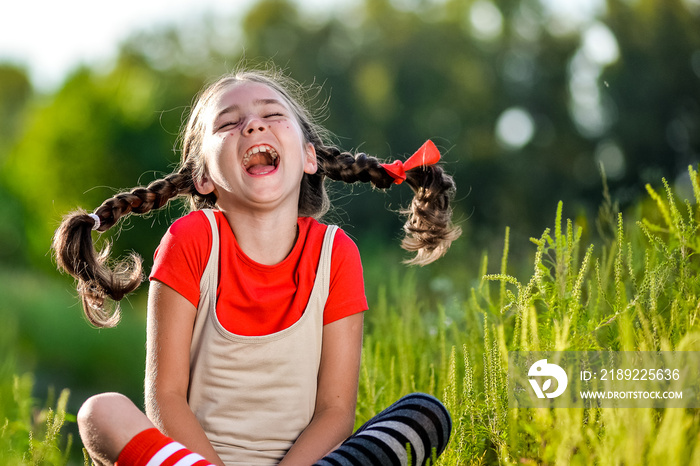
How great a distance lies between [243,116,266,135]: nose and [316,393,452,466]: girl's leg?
767 mm

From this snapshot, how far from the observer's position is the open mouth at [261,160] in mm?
1855

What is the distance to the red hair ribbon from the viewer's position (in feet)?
6.98

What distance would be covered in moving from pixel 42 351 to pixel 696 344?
7.73 meters

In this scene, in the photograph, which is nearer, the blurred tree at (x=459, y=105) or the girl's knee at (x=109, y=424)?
the girl's knee at (x=109, y=424)

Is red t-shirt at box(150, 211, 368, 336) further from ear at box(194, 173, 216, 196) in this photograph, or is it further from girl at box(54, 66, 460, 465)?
ear at box(194, 173, 216, 196)

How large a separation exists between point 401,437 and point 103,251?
3.47 ft

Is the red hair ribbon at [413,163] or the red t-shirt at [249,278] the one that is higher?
the red hair ribbon at [413,163]

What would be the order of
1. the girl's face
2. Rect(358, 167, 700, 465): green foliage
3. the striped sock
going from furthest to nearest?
the girl's face → the striped sock → Rect(358, 167, 700, 465): green foliage

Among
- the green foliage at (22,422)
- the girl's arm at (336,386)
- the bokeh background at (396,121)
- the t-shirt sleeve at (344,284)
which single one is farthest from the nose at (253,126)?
the bokeh background at (396,121)

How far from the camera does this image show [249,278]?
184cm

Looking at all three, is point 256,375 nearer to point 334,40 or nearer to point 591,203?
point 591,203

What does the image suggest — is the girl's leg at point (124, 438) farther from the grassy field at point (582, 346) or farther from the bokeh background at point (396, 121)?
the bokeh background at point (396, 121)

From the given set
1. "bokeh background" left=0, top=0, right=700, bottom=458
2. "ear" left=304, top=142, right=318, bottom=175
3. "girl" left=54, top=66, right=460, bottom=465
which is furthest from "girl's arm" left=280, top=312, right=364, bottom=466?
"bokeh background" left=0, top=0, right=700, bottom=458

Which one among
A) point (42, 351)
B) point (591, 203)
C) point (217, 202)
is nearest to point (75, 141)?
point (42, 351)
